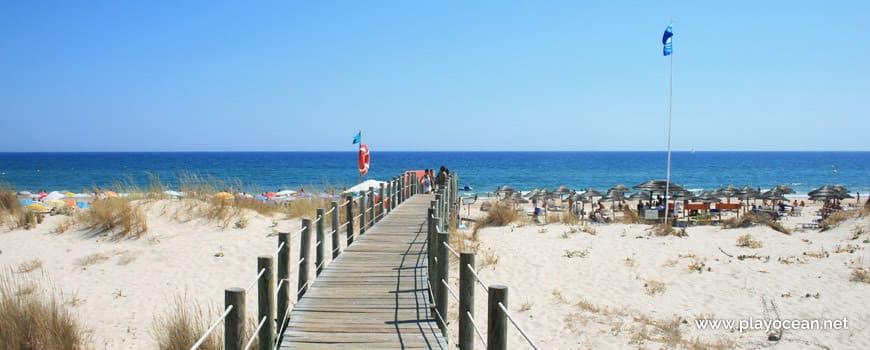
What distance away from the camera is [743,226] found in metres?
16.9

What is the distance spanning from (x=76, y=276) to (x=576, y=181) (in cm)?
6514

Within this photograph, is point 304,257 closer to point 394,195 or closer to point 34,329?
point 34,329

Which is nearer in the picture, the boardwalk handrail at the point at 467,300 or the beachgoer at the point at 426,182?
the boardwalk handrail at the point at 467,300

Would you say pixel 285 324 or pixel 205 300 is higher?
pixel 285 324

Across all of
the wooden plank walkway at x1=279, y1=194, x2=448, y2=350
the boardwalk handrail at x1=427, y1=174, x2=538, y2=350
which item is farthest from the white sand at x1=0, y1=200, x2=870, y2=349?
the boardwalk handrail at x1=427, y1=174, x2=538, y2=350

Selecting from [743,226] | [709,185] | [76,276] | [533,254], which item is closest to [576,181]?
[709,185]

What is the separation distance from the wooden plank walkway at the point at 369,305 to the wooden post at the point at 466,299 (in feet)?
1.11

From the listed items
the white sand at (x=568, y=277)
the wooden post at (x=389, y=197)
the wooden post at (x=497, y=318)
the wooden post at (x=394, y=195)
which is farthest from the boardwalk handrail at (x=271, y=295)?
the wooden post at (x=394, y=195)

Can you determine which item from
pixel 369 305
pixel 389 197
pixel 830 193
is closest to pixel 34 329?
pixel 369 305

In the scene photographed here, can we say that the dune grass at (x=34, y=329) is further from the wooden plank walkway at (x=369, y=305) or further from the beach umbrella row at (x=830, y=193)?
the beach umbrella row at (x=830, y=193)

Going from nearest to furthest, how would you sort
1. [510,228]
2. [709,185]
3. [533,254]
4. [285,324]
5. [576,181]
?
1. [285,324]
2. [533,254]
3. [510,228]
4. [709,185]
5. [576,181]

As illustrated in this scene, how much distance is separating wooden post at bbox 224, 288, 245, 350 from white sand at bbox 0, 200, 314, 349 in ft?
15.4

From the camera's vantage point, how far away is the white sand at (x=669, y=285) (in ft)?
26.2

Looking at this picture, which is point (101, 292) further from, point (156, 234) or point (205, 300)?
point (156, 234)
